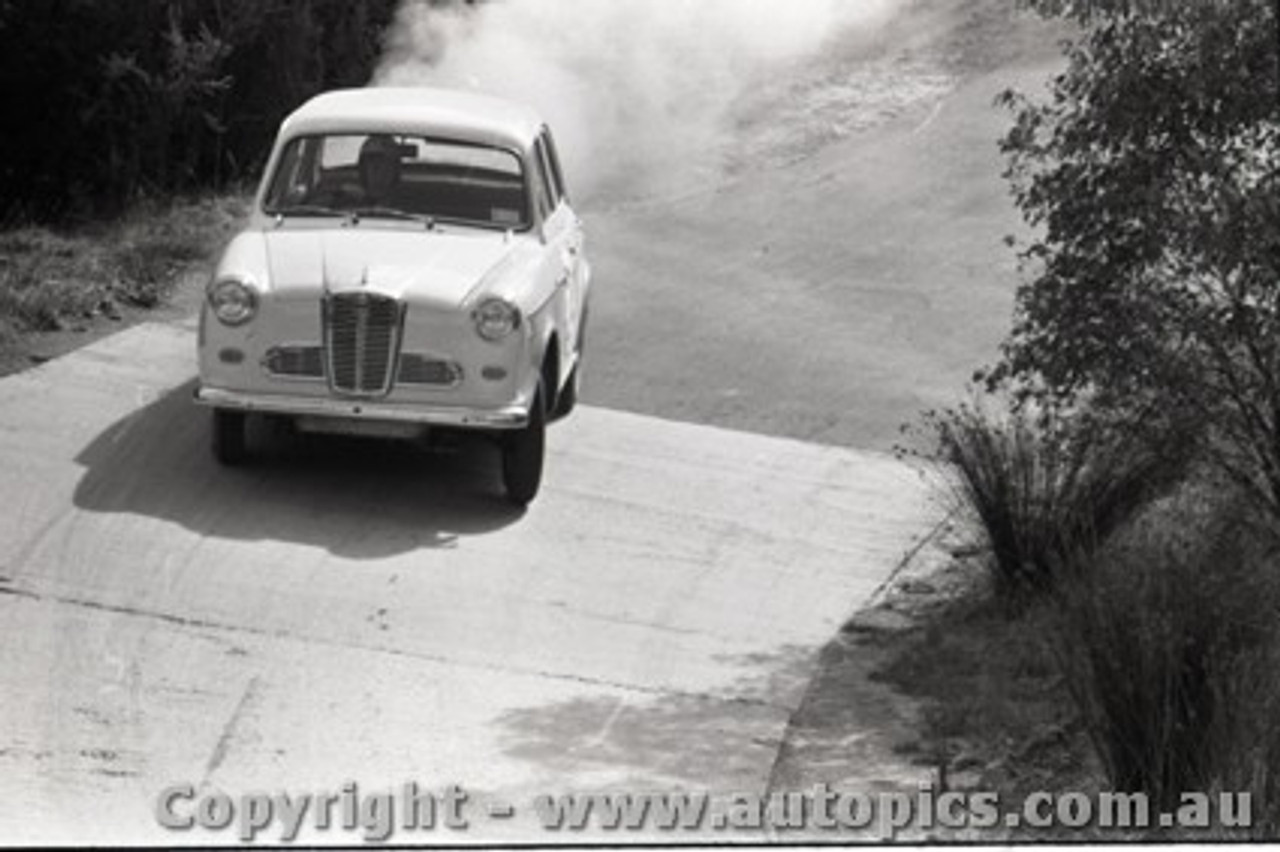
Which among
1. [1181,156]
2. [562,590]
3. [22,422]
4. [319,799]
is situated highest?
[1181,156]

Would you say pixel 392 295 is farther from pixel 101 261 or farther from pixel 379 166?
pixel 101 261

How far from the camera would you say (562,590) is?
1075 cm

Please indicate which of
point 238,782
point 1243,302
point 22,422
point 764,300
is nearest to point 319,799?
point 238,782

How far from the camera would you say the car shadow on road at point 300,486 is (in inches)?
438

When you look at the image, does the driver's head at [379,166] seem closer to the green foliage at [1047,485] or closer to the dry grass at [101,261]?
the dry grass at [101,261]

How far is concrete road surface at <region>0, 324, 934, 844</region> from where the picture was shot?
852cm

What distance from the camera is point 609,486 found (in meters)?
A: 12.4

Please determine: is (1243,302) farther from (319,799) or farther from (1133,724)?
(319,799)

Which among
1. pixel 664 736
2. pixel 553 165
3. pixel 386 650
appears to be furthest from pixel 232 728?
pixel 553 165

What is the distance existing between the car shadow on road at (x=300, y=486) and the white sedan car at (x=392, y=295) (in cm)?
Answer: 24

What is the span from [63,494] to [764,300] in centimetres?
614

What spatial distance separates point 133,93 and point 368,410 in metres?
6.28

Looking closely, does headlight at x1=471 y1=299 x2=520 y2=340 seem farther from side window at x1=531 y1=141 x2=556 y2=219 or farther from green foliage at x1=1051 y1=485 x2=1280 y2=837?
green foliage at x1=1051 y1=485 x2=1280 y2=837

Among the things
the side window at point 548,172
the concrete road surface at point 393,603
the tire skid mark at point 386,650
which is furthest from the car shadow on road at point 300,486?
the side window at point 548,172
